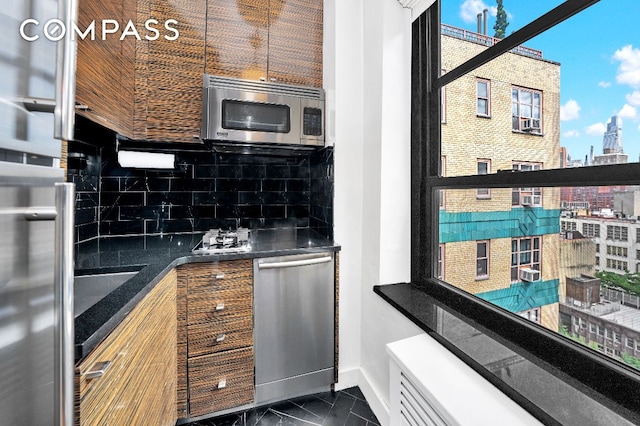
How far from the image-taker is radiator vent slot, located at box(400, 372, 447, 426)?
3.06ft

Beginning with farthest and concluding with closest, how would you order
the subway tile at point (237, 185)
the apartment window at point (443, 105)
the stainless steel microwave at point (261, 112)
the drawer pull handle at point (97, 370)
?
the subway tile at point (237, 185) < the stainless steel microwave at point (261, 112) < the apartment window at point (443, 105) < the drawer pull handle at point (97, 370)

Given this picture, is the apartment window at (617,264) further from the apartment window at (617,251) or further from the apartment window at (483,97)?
the apartment window at (483,97)

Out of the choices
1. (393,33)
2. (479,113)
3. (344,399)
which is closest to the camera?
(479,113)

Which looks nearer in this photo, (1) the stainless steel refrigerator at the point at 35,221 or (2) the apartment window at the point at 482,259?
(1) the stainless steel refrigerator at the point at 35,221

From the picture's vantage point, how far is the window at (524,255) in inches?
43.9

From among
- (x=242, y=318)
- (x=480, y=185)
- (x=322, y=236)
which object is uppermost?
(x=480, y=185)

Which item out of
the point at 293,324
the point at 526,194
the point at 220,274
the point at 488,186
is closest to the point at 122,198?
the point at 220,274

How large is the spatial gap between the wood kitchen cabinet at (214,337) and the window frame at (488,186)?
3.31 feet

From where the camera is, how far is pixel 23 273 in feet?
1.60

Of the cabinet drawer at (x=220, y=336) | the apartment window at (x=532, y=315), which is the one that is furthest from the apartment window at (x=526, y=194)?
the cabinet drawer at (x=220, y=336)

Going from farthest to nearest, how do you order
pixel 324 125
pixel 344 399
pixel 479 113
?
pixel 324 125 < pixel 344 399 < pixel 479 113

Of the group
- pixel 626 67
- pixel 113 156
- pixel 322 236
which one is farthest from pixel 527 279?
pixel 113 156

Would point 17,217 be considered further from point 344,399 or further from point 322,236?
point 344,399

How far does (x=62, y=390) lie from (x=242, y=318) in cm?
116
